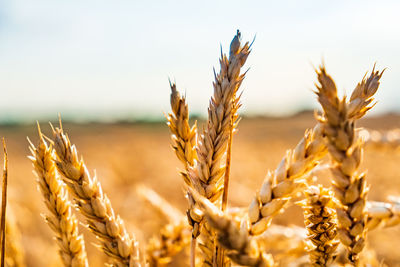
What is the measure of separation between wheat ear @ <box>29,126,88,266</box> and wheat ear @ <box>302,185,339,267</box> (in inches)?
16.4

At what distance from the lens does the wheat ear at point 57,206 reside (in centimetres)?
65

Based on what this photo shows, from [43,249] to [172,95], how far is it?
1.74m

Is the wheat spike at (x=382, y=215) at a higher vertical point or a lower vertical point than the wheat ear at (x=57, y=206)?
lower

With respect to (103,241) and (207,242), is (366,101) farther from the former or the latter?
(103,241)

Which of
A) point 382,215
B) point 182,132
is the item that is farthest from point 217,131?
point 382,215

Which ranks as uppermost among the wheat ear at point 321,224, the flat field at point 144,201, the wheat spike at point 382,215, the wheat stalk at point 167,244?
the wheat ear at point 321,224

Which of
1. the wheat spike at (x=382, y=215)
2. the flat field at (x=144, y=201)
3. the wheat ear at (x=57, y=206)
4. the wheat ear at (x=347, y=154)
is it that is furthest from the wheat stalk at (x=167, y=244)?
the wheat ear at (x=347, y=154)

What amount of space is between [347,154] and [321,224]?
189mm

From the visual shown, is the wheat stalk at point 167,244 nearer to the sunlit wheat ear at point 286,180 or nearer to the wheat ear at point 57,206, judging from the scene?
the wheat ear at point 57,206

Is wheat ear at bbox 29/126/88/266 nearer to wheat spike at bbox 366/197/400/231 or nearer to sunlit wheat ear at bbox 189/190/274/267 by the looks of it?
sunlit wheat ear at bbox 189/190/274/267

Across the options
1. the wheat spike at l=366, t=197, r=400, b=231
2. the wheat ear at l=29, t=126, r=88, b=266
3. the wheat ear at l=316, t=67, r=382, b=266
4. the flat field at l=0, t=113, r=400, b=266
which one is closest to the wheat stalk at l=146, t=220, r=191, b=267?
the flat field at l=0, t=113, r=400, b=266

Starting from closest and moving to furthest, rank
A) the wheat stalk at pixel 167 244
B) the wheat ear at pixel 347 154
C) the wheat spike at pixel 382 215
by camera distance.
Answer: the wheat ear at pixel 347 154
the wheat spike at pixel 382 215
the wheat stalk at pixel 167 244

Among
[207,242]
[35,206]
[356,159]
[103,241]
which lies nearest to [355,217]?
[356,159]

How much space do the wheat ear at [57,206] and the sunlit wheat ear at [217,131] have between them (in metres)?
0.25
